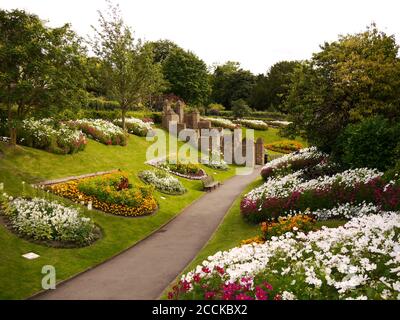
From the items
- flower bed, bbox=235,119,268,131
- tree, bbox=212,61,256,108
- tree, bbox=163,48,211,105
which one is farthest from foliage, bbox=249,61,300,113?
flower bed, bbox=235,119,268,131

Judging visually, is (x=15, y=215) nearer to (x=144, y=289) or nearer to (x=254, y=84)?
(x=144, y=289)

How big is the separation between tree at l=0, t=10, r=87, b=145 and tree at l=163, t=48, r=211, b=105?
51.4 m

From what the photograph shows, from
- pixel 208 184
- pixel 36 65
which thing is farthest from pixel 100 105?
pixel 36 65

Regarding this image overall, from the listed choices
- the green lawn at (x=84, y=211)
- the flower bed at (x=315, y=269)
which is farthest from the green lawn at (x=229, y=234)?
the green lawn at (x=84, y=211)

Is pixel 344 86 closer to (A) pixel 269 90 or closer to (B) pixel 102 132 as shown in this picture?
(B) pixel 102 132

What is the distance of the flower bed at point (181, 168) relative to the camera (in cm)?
2855

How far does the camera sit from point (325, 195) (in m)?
15.4

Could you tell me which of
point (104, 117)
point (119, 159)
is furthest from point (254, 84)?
point (119, 159)

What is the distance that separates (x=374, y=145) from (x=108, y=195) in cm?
1218

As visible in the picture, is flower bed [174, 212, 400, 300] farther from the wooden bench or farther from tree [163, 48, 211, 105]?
tree [163, 48, 211, 105]

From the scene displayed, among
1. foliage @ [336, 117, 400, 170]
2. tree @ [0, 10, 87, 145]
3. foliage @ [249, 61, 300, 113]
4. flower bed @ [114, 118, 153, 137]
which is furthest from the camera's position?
foliage @ [249, 61, 300, 113]

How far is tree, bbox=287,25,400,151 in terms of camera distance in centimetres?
1888

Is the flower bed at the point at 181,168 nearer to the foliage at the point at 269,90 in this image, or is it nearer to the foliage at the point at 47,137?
the foliage at the point at 47,137
